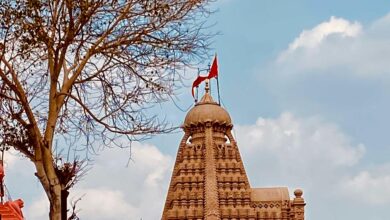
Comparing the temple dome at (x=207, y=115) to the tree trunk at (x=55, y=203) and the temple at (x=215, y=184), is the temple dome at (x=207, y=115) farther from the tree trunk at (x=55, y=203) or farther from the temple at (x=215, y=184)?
the tree trunk at (x=55, y=203)

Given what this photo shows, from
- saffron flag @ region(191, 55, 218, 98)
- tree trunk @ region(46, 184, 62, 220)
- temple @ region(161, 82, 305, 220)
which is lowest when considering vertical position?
tree trunk @ region(46, 184, 62, 220)

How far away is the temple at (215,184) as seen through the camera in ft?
149

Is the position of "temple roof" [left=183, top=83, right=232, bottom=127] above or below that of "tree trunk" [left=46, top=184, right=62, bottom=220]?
above

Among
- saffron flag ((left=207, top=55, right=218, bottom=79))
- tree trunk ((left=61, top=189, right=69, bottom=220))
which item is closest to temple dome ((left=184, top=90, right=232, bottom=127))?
saffron flag ((left=207, top=55, right=218, bottom=79))

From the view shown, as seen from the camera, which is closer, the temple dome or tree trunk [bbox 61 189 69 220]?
tree trunk [bbox 61 189 69 220]

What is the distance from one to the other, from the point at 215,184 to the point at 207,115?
3937mm

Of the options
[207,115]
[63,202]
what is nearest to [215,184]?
[207,115]

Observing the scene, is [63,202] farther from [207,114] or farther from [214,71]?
[214,71]

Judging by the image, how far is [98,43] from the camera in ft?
40.9

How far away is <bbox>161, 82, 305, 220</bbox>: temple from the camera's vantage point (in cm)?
4538

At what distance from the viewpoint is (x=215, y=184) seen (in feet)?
151

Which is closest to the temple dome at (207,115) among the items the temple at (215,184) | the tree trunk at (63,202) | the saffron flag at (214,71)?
the temple at (215,184)

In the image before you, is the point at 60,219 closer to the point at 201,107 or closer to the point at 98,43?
the point at 98,43

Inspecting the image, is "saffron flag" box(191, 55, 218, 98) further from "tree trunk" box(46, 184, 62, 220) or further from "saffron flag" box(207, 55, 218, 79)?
"tree trunk" box(46, 184, 62, 220)
